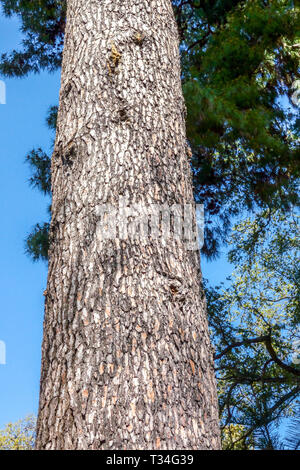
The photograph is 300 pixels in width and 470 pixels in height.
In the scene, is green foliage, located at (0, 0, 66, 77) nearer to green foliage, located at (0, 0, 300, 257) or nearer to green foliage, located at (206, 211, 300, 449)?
green foliage, located at (0, 0, 300, 257)

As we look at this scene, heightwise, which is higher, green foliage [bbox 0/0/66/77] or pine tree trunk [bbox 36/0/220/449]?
green foliage [bbox 0/0/66/77]

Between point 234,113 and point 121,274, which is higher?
point 234,113

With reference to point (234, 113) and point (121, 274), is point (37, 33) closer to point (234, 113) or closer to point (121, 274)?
point (234, 113)

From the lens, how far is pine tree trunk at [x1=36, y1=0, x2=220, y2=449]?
2.96 feet

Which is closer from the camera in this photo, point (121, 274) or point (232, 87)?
point (121, 274)

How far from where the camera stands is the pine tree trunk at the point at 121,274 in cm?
90

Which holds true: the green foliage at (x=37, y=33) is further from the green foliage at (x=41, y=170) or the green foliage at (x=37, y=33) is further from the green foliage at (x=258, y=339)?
the green foliage at (x=258, y=339)

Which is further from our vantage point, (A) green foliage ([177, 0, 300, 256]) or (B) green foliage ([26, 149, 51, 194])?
(B) green foliage ([26, 149, 51, 194])

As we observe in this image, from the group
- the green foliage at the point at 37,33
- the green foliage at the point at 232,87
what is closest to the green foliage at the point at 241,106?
the green foliage at the point at 232,87

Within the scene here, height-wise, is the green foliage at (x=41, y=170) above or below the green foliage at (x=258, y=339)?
above

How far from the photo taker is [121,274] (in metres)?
1.04

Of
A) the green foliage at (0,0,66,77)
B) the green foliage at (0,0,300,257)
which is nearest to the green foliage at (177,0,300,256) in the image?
the green foliage at (0,0,300,257)

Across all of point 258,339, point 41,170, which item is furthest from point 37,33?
point 258,339

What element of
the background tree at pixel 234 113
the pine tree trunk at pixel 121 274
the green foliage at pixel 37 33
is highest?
the green foliage at pixel 37 33
